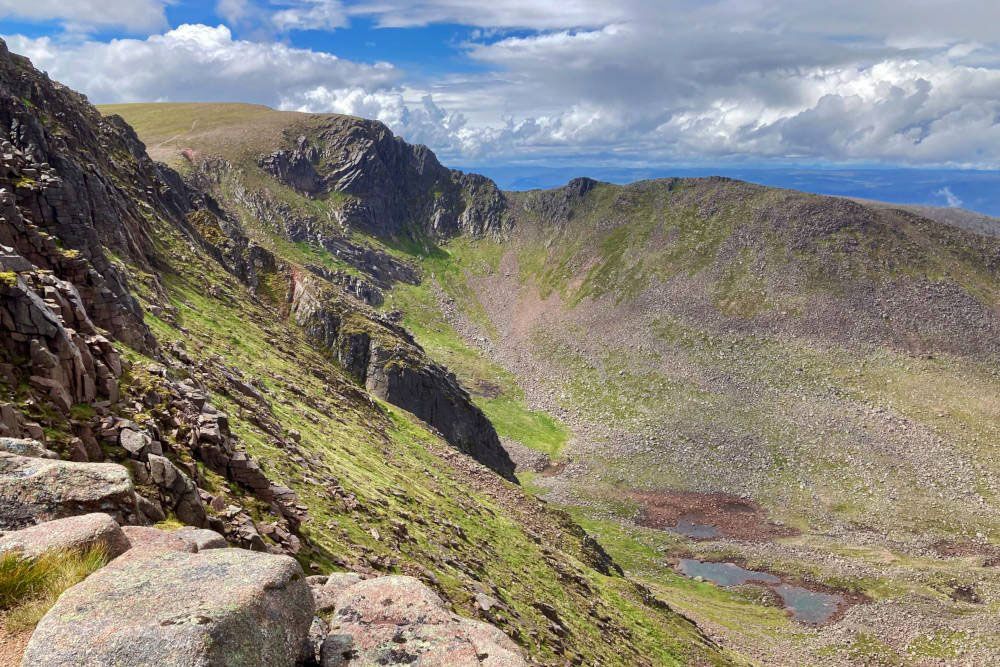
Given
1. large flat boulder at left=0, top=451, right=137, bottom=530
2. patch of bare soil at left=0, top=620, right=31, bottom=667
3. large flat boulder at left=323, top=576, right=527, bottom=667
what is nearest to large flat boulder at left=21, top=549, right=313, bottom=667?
patch of bare soil at left=0, top=620, right=31, bottom=667

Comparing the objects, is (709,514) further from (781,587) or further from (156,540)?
(156,540)

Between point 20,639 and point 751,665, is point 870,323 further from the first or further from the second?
point 20,639

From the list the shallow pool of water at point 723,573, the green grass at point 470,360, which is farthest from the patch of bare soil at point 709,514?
the green grass at point 470,360

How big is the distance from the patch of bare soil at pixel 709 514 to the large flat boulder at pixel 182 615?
86.8 m

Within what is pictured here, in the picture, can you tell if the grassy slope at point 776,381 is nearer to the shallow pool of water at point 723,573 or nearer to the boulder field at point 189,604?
the shallow pool of water at point 723,573

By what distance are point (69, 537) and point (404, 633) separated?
5797 mm

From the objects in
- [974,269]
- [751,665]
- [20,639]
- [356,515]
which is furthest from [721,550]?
[974,269]

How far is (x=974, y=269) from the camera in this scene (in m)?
134

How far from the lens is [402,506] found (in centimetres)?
3073

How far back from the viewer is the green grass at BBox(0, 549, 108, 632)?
828 centimetres

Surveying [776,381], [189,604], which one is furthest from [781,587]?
[189,604]

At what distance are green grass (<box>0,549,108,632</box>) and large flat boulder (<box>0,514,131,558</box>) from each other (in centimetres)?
19

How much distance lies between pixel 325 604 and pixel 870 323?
140178 millimetres

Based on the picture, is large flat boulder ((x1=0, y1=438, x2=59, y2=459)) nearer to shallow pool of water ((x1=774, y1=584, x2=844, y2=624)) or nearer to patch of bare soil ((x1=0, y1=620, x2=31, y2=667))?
patch of bare soil ((x1=0, y1=620, x2=31, y2=667))
